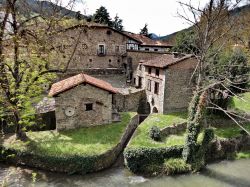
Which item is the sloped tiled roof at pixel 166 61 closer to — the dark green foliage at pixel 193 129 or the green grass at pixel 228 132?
the dark green foliage at pixel 193 129

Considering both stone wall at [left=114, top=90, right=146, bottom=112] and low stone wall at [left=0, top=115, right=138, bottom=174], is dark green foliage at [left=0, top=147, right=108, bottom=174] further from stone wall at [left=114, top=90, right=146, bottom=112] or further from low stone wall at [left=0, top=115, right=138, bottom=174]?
stone wall at [left=114, top=90, right=146, bottom=112]

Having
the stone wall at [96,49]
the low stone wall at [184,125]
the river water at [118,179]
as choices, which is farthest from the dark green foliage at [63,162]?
the stone wall at [96,49]

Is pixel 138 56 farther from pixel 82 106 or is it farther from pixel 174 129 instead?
pixel 82 106

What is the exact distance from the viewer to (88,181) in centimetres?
1748

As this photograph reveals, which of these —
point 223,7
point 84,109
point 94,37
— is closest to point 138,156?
point 84,109

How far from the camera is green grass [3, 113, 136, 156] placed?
18.7 metres

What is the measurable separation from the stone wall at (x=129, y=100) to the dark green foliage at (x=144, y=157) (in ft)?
33.5

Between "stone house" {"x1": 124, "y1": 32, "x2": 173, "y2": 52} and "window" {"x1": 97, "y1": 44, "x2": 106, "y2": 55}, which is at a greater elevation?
"stone house" {"x1": 124, "y1": 32, "x2": 173, "y2": 52}

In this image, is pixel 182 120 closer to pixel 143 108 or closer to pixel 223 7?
pixel 143 108

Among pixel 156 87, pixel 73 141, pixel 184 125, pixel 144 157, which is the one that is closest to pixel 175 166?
pixel 144 157

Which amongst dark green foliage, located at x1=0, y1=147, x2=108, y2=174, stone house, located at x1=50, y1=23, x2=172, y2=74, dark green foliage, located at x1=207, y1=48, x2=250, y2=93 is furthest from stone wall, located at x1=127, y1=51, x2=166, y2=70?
dark green foliage, located at x1=0, y1=147, x2=108, y2=174

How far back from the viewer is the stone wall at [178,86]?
27.9 meters

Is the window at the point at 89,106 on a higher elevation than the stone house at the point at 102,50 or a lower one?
lower

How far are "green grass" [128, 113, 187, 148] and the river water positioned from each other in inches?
108
